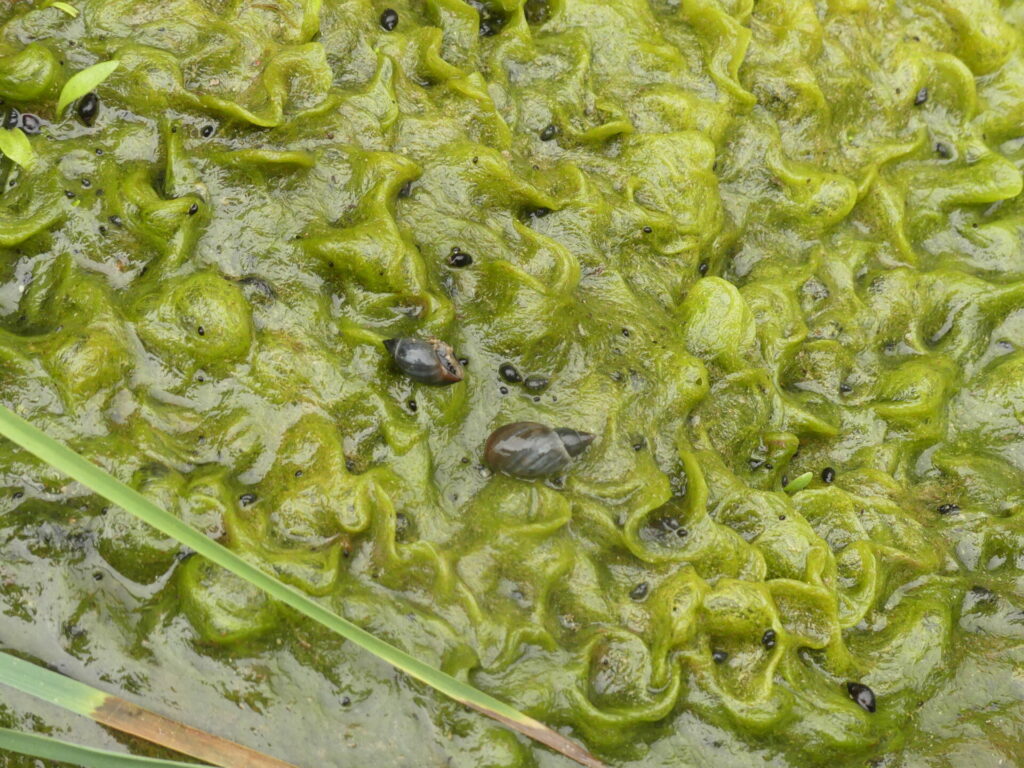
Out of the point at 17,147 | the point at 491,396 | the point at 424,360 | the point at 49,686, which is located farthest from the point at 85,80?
the point at 49,686

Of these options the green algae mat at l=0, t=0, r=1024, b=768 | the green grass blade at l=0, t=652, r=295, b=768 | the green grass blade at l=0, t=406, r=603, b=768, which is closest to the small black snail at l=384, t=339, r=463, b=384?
the green algae mat at l=0, t=0, r=1024, b=768

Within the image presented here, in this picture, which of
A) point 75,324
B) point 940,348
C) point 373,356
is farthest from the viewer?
point 940,348

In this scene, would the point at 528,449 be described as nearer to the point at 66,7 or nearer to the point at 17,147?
the point at 17,147

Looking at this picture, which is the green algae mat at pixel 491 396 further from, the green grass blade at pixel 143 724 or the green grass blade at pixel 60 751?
the green grass blade at pixel 60 751

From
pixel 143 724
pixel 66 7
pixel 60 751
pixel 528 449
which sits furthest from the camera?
pixel 66 7

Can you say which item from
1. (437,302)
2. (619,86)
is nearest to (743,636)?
(437,302)

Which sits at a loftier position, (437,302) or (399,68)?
(399,68)

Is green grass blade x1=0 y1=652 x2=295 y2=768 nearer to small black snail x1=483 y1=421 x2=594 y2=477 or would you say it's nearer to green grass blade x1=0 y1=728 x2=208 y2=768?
green grass blade x1=0 y1=728 x2=208 y2=768

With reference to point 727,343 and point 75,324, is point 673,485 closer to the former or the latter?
point 727,343
